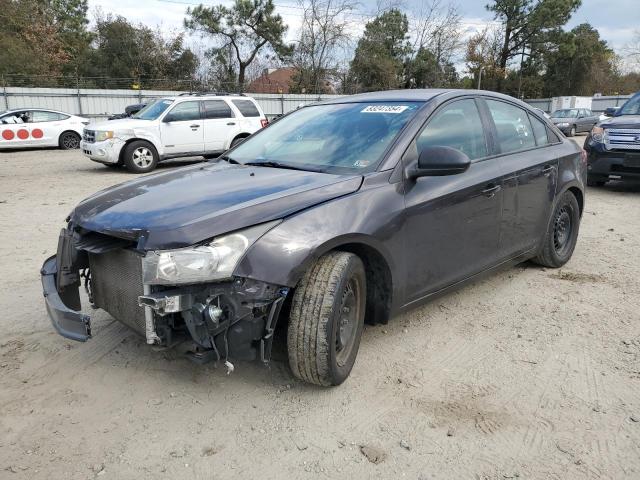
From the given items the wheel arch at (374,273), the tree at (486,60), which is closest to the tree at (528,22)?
the tree at (486,60)

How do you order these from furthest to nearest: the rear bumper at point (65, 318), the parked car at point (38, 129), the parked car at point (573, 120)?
the parked car at point (573, 120)
the parked car at point (38, 129)
the rear bumper at point (65, 318)

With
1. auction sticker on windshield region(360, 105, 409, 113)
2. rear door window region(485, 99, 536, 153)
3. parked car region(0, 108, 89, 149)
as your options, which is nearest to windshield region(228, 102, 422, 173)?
auction sticker on windshield region(360, 105, 409, 113)

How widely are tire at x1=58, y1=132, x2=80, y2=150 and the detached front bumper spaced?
661 cm

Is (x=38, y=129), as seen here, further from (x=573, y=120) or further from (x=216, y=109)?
(x=573, y=120)

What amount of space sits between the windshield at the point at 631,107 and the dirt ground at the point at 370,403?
6896mm

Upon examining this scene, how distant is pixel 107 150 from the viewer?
11523mm

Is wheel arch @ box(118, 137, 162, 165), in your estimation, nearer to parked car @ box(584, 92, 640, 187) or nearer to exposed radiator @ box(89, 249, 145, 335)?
parked car @ box(584, 92, 640, 187)

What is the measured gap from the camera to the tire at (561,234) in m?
4.71

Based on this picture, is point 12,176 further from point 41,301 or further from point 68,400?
point 68,400

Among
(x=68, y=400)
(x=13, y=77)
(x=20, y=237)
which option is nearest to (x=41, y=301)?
(x=68, y=400)

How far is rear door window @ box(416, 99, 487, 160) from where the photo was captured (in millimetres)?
3461

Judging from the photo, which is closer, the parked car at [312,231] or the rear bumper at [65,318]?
the parked car at [312,231]

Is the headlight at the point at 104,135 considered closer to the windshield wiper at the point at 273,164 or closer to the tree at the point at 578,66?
the windshield wiper at the point at 273,164

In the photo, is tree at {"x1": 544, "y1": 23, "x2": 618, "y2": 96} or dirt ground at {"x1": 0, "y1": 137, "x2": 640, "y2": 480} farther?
tree at {"x1": 544, "y1": 23, "x2": 618, "y2": 96}
